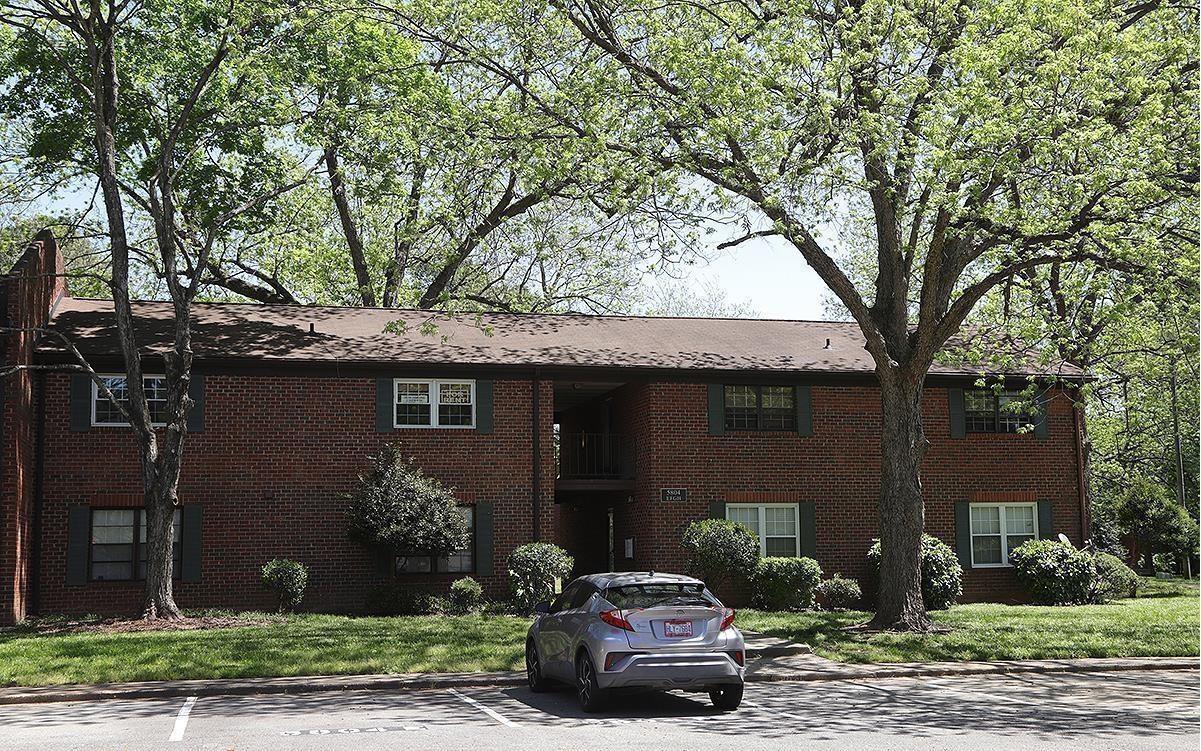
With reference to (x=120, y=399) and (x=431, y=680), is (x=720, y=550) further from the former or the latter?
(x=120, y=399)

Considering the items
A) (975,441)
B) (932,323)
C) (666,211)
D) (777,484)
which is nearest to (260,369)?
(666,211)

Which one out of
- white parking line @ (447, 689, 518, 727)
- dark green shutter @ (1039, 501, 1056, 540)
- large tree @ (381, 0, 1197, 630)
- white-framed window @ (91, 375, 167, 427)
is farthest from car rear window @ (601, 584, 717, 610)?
dark green shutter @ (1039, 501, 1056, 540)

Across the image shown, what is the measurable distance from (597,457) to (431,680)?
13573mm

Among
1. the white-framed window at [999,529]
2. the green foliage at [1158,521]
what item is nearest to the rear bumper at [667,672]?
the white-framed window at [999,529]

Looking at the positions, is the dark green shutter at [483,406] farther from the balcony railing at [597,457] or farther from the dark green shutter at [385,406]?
the balcony railing at [597,457]

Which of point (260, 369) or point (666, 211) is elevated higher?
point (666, 211)

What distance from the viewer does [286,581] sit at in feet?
71.3

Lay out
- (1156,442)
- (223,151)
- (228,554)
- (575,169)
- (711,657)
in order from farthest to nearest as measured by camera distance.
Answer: (1156,442) → (223,151) → (228,554) → (575,169) → (711,657)

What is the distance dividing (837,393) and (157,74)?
659 inches

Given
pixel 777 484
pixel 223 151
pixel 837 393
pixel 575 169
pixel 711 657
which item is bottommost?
pixel 711 657

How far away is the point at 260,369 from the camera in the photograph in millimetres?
23141

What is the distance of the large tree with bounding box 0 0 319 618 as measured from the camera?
20141mm

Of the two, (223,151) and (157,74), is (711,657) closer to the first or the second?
(223,151)

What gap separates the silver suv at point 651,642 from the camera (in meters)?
11.7
